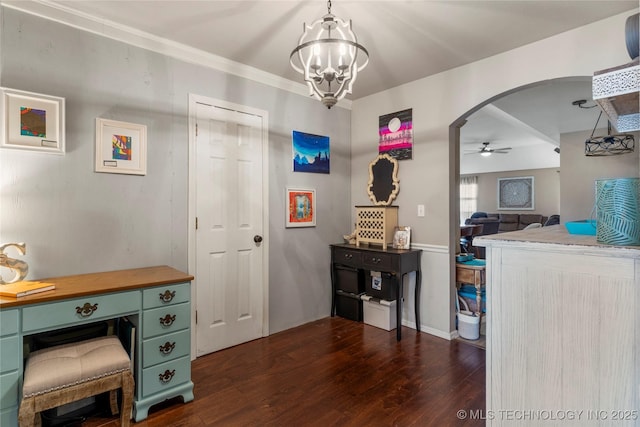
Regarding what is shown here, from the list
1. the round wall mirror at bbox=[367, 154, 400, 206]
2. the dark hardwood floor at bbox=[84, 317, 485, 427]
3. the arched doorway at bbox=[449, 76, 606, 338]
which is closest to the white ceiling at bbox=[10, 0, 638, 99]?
the arched doorway at bbox=[449, 76, 606, 338]

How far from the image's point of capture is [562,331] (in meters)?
1.15

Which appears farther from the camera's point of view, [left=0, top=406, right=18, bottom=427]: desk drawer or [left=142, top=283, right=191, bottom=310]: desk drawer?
[left=142, top=283, right=191, bottom=310]: desk drawer

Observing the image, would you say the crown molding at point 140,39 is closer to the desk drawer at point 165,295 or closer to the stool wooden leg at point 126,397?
the desk drawer at point 165,295

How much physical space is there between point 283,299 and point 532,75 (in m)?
2.95

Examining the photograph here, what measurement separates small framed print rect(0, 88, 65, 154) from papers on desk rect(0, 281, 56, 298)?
828mm

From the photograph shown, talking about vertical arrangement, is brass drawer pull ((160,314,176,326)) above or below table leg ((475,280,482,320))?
above

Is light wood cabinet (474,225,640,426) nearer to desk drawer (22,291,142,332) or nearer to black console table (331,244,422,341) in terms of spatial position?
black console table (331,244,422,341)

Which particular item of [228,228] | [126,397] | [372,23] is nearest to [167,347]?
[126,397]

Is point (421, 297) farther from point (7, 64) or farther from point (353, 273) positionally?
point (7, 64)

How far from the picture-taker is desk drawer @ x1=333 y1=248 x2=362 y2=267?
3.27 meters

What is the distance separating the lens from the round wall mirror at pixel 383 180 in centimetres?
342

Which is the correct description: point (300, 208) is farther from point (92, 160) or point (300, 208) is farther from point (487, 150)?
point (487, 150)

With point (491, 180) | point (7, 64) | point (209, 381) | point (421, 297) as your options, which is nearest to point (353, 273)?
point (421, 297)

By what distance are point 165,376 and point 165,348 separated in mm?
175
